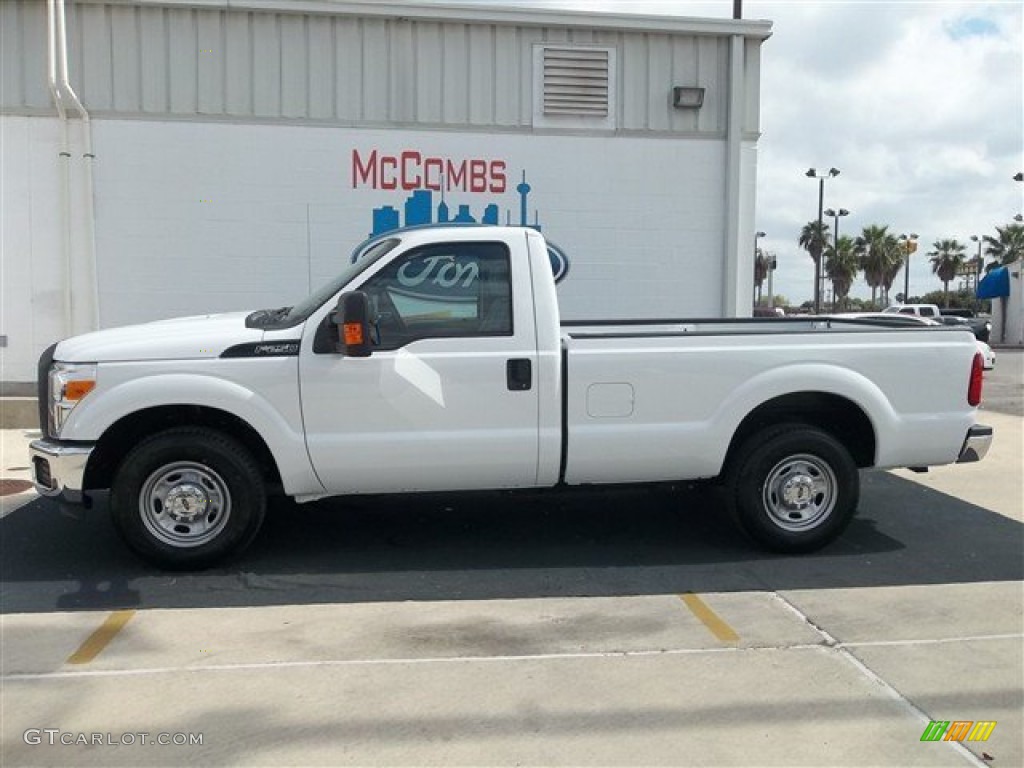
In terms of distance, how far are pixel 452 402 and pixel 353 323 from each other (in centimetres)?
73

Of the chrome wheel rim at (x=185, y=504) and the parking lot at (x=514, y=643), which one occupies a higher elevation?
the chrome wheel rim at (x=185, y=504)

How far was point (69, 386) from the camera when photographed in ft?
16.0

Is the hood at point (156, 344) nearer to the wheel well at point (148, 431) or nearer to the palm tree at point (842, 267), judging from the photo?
the wheel well at point (148, 431)

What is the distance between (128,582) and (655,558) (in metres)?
3.12

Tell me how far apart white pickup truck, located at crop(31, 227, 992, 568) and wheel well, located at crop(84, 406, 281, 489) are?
0.01 meters

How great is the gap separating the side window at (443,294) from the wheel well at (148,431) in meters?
0.98

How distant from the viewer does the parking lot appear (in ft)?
10.8

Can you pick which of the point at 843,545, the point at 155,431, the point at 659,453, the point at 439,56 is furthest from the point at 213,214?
the point at 843,545

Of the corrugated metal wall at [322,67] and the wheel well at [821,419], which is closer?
the wheel well at [821,419]

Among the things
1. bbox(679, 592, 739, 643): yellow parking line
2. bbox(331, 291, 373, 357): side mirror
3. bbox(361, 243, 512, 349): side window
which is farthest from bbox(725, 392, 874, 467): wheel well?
bbox(331, 291, 373, 357): side mirror

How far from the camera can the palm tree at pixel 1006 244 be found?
2749 inches

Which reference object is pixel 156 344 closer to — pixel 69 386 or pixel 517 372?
pixel 69 386

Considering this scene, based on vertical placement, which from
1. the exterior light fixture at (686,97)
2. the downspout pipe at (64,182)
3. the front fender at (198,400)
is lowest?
the front fender at (198,400)
